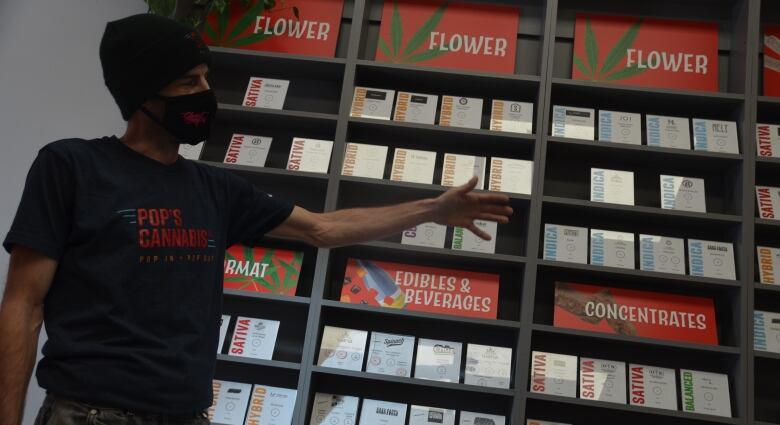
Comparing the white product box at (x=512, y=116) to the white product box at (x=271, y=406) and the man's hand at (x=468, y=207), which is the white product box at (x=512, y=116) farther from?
the man's hand at (x=468, y=207)

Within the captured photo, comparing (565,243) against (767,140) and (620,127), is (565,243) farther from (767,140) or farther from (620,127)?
(767,140)

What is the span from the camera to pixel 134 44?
1461 mm

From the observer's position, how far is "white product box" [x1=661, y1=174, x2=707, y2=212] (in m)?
3.42

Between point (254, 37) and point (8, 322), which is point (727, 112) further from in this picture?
point (8, 322)

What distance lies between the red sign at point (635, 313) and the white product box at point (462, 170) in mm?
670

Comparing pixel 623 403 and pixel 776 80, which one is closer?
pixel 623 403

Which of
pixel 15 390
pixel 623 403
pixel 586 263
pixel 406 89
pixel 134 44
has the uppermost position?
pixel 406 89

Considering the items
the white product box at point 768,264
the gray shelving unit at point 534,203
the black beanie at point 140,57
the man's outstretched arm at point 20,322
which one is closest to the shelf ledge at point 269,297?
the gray shelving unit at point 534,203

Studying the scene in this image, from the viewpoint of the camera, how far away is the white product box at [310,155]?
3530 mm

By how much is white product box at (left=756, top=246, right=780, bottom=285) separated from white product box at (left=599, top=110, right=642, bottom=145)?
2.53 ft

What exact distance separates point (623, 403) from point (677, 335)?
0.43m

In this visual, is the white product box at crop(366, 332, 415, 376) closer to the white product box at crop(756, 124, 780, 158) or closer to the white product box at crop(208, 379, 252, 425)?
the white product box at crop(208, 379, 252, 425)

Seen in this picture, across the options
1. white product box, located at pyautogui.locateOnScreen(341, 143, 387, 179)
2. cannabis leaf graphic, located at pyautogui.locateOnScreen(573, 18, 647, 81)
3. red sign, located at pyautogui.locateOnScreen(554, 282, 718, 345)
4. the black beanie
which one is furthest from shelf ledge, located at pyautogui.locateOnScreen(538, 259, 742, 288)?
the black beanie

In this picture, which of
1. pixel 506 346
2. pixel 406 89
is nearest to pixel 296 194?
pixel 406 89
